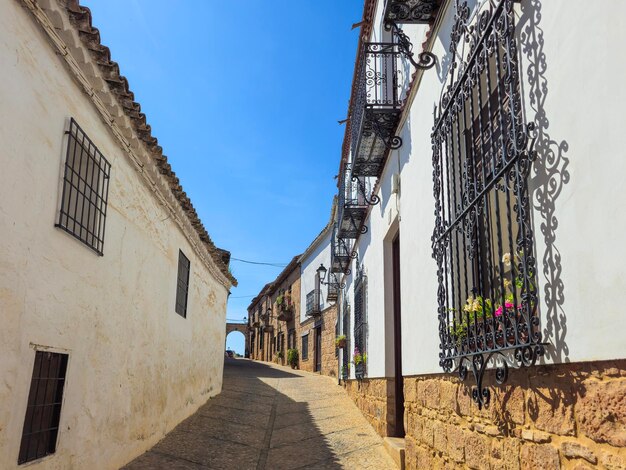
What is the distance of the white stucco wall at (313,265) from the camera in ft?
72.5

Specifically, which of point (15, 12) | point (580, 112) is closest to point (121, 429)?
point (15, 12)

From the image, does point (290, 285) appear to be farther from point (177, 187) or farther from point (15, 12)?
point (15, 12)

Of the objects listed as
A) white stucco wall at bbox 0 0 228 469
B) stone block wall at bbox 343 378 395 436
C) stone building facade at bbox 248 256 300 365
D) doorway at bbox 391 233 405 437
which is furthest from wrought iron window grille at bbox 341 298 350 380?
stone building facade at bbox 248 256 300 365

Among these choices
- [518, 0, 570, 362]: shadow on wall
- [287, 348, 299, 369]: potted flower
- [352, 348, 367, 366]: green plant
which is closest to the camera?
[518, 0, 570, 362]: shadow on wall

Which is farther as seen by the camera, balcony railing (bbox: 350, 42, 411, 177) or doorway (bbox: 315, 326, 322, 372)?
doorway (bbox: 315, 326, 322, 372)

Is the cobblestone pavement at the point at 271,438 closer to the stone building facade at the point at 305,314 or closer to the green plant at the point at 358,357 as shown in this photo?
the green plant at the point at 358,357

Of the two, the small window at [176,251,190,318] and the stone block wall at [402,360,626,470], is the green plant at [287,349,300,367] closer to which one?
the small window at [176,251,190,318]

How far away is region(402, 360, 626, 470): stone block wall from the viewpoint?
2.08 m

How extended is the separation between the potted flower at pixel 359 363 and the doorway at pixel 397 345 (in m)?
1.95

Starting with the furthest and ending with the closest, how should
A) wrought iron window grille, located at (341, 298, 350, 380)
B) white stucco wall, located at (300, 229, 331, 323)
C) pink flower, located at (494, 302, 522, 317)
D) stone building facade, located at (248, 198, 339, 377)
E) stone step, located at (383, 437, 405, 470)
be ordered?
1. white stucco wall, located at (300, 229, 331, 323)
2. stone building facade, located at (248, 198, 339, 377)
3. wrought iron window grille, located at (341, 298, 350, 380)
4. stone step, located at (383, 437, 405, 470)
5. pink flower, located at (494, 302, 522, 317)

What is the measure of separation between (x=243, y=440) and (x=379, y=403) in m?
2.04

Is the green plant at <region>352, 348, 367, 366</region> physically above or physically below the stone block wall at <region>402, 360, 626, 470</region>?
above

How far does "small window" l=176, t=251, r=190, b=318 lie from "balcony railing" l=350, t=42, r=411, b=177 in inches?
125

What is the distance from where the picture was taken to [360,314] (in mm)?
10195
